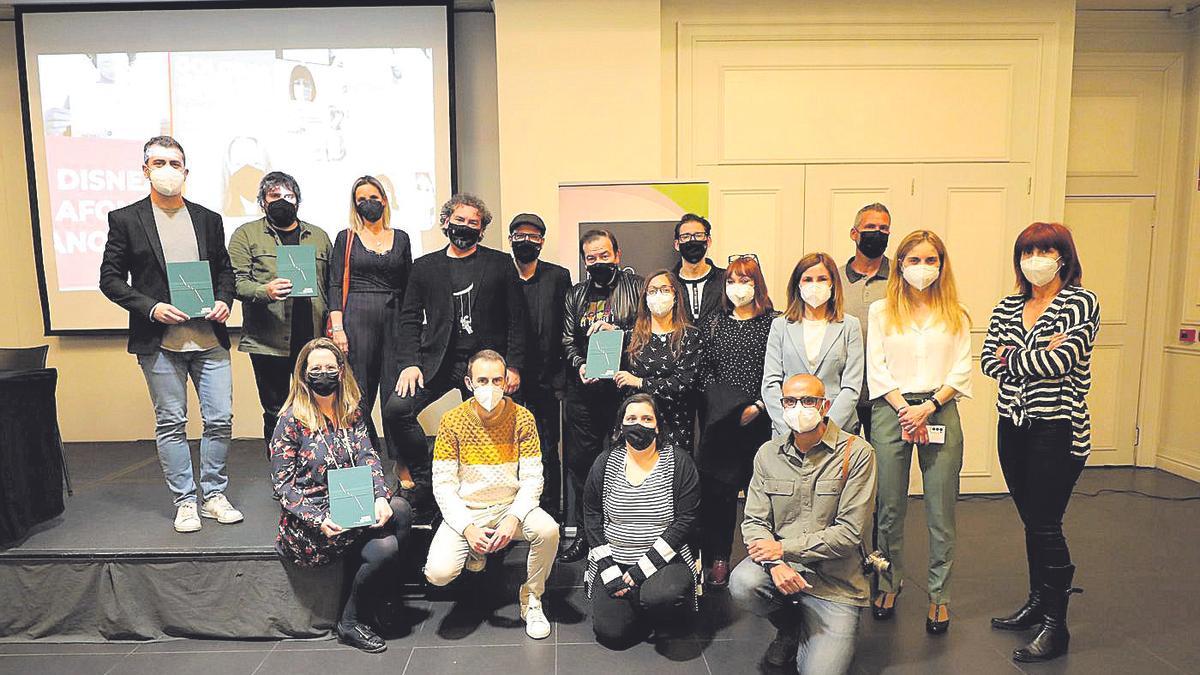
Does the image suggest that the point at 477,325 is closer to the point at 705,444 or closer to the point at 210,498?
the point at 705,444

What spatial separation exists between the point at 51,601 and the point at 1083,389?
4288 millimetres

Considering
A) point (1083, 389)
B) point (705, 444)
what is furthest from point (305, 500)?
point (1083, 389)

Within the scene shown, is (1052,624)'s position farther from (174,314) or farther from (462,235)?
(174,314)

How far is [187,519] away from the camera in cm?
297

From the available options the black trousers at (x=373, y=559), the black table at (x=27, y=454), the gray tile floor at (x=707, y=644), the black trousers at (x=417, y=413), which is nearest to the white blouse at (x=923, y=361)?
the gray tile floor at (x=707, y=644)

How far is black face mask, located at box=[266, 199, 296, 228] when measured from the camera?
3.10 metres

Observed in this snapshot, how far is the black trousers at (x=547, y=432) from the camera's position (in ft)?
10.8

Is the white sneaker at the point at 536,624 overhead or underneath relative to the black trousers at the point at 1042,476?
underneath

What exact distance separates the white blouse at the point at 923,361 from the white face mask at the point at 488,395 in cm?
156

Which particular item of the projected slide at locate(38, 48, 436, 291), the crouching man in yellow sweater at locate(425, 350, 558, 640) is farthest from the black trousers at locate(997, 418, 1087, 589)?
the projected slide at locate(38, 48, 436, 291)

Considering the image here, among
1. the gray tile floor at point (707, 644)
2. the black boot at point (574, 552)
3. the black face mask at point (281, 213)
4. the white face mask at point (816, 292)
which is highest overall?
the black face mask at point (281, 213)

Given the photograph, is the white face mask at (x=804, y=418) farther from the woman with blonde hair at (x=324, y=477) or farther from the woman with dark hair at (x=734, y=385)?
the woman with blonde hair at (x=324, y=477)

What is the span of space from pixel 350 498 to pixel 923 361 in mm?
2337

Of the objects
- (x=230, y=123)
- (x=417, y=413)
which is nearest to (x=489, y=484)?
(x=417, y=413)
